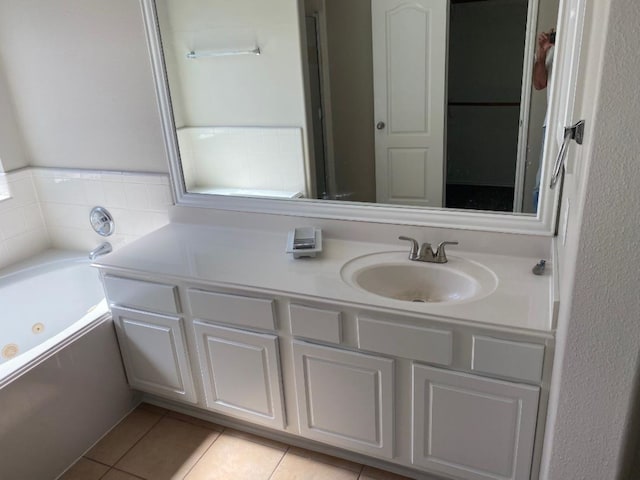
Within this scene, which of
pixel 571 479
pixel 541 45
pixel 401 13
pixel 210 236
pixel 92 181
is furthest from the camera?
pixel 92 181

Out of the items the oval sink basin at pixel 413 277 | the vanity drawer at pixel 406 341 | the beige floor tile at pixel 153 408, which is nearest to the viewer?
the vanity drawer at pixel 406 341

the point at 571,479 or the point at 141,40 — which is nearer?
the point at 571,479

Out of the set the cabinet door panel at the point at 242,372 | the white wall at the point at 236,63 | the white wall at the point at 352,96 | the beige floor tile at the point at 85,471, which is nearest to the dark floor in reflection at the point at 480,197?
the white wall at the point at 352,96

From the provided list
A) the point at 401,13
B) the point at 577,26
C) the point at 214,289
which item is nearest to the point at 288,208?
the point at 214,289

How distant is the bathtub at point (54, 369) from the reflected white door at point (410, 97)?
131cm

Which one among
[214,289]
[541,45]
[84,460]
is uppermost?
[541,45]

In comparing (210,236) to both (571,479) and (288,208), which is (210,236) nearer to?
(288,208)

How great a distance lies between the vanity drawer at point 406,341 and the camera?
1495 millimetres

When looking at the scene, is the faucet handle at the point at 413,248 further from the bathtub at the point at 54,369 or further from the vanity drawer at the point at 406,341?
the bathtub at the point at 54,369

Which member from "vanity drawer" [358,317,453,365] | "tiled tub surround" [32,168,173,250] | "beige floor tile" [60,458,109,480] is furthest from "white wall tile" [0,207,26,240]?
"vanity drawer" [358,317,453,365]

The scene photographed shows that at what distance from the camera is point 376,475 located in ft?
6.18

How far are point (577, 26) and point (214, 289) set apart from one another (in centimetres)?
135

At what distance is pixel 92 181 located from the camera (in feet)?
8.09

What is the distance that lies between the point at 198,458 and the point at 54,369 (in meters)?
0.64
